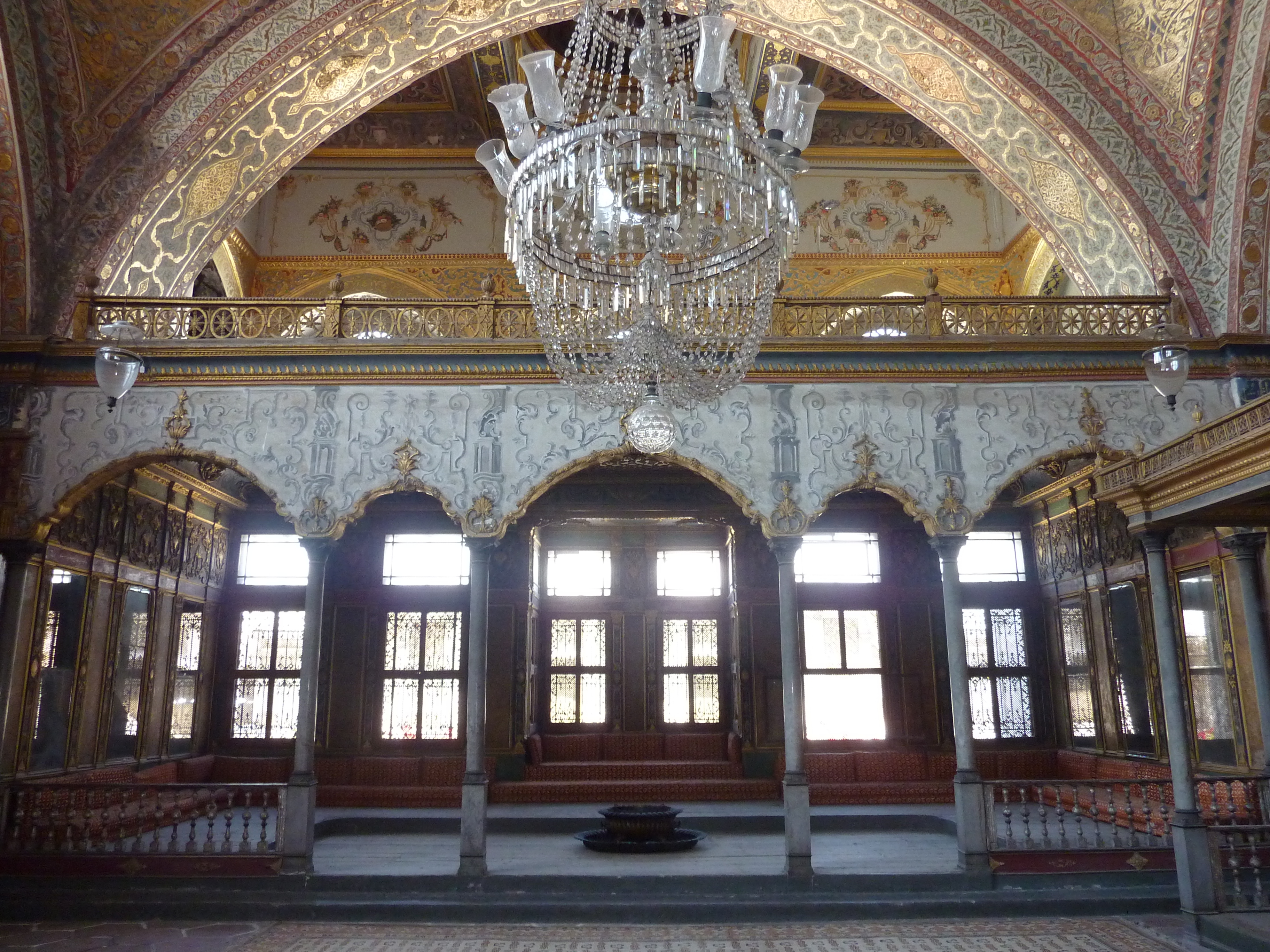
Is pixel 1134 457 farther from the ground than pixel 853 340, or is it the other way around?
pixel 853 340

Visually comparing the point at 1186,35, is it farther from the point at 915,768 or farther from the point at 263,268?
the point at 263,268

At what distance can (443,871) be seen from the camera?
7441mm

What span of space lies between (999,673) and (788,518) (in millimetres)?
4968

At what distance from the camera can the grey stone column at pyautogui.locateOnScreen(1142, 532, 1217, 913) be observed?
255 inches

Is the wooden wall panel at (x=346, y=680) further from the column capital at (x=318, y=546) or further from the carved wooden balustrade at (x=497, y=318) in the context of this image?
the carved wooden balustrade at (x=497, y=318)

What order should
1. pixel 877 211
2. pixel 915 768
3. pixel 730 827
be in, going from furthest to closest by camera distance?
pixel 877 211 → pixel 915 768 → pixel 730 827

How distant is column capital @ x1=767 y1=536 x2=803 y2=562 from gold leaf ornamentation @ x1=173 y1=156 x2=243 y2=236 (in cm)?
592

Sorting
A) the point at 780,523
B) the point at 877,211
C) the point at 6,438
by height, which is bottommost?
the point at 780,523

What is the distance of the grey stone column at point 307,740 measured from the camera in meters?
7.34

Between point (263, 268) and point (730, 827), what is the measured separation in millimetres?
8059

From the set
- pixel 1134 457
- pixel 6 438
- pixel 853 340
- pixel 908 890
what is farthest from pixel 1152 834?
pixel 6 438

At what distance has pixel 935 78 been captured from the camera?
9.05m

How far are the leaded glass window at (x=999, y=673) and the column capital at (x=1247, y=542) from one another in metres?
4.08

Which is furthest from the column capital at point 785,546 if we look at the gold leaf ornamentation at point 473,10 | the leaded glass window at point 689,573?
the gold leaf ornamentation at point 473,10
